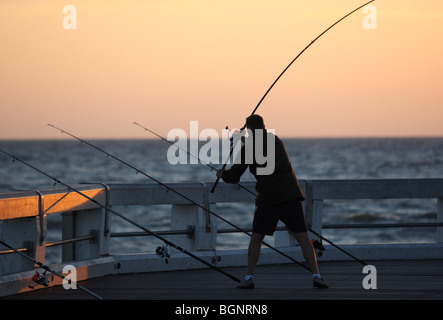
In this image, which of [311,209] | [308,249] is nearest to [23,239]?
[308,249]

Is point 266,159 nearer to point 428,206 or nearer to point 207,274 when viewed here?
point 207,274

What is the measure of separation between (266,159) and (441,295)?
193 cm

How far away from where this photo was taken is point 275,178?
8.60 m

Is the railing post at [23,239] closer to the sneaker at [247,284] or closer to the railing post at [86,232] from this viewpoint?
the railing post at [86,232]

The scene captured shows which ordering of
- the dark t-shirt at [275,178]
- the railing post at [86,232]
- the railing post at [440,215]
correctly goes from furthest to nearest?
the railing post at [440,215]
the railing post at [86,232]
the dark t-shirt at [275,178]

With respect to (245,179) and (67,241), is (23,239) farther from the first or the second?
(245,179)

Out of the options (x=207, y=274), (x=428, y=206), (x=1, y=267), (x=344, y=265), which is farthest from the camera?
(x=428, y=206)

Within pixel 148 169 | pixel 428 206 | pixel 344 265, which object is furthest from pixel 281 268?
pixel 148 169

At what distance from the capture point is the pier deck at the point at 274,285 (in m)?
8.22

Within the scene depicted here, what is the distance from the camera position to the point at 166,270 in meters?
Result: 10.1

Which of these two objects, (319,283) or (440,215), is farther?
(440,215)

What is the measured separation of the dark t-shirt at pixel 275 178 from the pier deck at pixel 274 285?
845 mm

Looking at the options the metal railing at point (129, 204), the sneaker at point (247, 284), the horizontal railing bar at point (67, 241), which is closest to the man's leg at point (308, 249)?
the sneaker at point (247, 284)

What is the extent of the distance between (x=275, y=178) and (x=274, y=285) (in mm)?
1067
